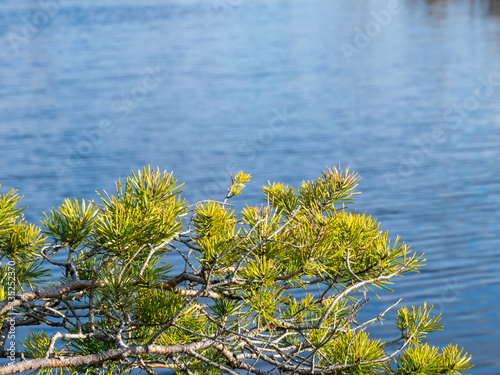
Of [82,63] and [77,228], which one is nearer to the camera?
[77,228]

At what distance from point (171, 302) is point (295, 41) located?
25688 millimetres

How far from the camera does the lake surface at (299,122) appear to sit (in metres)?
8.33

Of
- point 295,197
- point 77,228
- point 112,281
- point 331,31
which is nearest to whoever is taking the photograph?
point 112,281

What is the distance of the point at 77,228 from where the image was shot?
2139 mm

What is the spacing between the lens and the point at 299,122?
1460 centimetres

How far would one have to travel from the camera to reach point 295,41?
26.9 metres

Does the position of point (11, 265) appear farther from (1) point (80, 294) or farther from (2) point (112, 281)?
(2) point (112, 281)

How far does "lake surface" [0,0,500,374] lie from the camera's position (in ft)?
27.3

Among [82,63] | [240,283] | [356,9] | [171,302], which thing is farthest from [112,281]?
[356,9]

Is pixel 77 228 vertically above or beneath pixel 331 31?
beneath

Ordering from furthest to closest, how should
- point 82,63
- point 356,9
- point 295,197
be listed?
1. point 356,9
2. point 82,63
3. point 295,197

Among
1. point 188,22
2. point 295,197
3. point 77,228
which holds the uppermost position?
point 188,22

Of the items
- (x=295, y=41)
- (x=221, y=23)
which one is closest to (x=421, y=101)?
(x=295, y=41)

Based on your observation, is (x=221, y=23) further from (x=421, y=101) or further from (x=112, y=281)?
(x=112, y=281)
